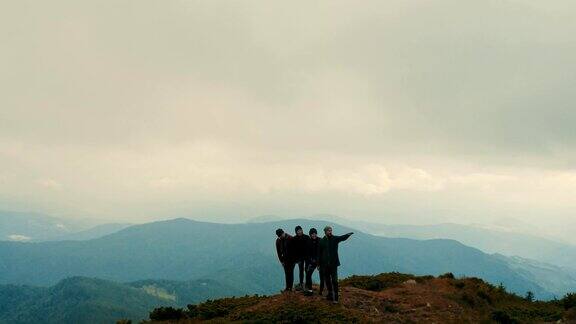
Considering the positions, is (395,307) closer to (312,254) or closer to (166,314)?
(312,254)

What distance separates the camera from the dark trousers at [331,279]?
20.4 metres

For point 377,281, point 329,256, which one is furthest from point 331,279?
point 377,281

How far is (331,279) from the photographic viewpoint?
2094 cm

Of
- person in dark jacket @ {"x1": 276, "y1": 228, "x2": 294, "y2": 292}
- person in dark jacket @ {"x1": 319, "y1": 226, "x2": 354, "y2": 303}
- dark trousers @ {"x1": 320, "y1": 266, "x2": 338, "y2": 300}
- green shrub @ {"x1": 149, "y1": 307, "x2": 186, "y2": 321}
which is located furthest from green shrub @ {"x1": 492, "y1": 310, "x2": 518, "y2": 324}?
green shrub @ {"x1": 149, "y1": 307, "x2": 186, "y2": 321}

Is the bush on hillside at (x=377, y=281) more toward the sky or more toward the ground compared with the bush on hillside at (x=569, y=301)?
more toward the sky

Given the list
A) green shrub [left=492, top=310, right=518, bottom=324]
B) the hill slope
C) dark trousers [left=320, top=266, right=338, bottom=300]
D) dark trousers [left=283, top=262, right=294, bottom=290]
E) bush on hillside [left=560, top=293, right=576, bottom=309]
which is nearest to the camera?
the hill slope

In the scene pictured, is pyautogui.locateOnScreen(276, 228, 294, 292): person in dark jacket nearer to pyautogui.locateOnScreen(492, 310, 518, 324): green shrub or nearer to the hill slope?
the hill slope

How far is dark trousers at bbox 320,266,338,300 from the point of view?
66.8 ft

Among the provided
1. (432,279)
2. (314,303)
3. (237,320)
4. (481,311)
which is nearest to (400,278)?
(432,279)

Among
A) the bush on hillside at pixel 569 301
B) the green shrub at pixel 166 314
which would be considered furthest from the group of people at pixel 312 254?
the bush on hillside at pixel 569 301

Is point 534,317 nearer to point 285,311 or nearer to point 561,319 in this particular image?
point 561,319

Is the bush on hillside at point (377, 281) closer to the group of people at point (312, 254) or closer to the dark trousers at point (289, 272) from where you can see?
the group of people at point (312, 254)

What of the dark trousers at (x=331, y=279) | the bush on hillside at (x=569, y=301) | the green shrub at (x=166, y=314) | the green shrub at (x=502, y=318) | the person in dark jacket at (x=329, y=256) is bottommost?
the bush on hillside at (x=569, y=301)

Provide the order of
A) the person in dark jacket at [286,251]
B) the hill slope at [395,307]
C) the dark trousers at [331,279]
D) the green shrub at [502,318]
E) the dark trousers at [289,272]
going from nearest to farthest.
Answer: the hill slope at [395,307], the dark trousers at [331,279], the person in dark jacket at [286,251], the dark trousers at [289,272], the green shrub at [502,318]
